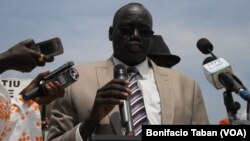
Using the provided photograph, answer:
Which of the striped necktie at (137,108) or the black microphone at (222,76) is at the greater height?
the black microphone at (222,76)

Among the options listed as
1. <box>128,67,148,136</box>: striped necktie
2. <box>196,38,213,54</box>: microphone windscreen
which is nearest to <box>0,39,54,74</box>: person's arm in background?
<box>128,67,148,136</box>: striped necktie

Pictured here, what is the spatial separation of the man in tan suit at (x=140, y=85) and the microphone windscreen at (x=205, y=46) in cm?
34

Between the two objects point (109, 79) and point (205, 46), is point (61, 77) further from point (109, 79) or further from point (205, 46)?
point (205, 46)

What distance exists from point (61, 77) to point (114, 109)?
59cm

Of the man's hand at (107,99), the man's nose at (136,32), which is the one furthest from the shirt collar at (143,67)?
the man's hand at (107,99)

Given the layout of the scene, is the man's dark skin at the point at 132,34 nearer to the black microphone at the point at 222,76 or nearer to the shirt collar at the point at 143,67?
the shirt collar at the point at 143,67

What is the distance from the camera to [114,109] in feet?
10.1

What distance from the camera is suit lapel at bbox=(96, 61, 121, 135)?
2.96 metres

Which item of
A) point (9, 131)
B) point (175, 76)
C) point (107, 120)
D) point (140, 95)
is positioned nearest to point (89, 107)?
point (107, 120)

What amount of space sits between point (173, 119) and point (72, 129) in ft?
2.55

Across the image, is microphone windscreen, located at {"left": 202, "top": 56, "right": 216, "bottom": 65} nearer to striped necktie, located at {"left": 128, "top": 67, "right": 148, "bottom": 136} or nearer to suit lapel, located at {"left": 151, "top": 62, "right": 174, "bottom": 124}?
suit lapel, located at {"left": 151, "top": 62, "right": 174, "bottom": 124}

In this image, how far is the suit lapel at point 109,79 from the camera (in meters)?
2.96

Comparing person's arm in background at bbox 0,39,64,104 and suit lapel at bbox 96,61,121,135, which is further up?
person's arm in background at bbox 0,39,64,104

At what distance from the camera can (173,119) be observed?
3107 mm
